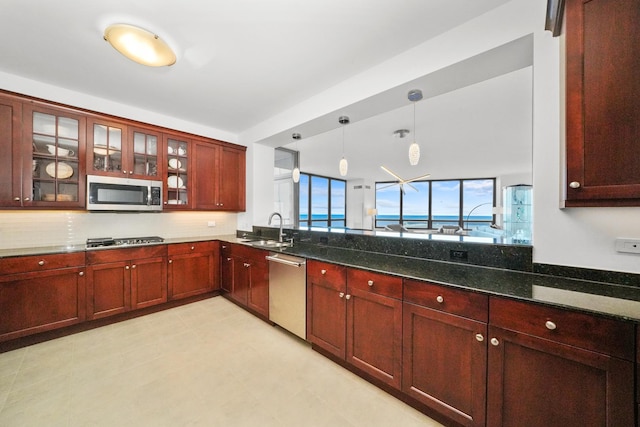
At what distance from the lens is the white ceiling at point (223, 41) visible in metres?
1.62

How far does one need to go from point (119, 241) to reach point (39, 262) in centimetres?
72

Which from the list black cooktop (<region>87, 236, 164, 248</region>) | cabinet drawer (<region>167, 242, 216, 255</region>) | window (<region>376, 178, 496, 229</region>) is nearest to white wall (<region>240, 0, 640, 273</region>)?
cabinet drawer (<region>167, 242, 216, 255</region>)

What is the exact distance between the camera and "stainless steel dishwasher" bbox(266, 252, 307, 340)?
2.26 metres

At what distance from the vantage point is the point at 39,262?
228cm

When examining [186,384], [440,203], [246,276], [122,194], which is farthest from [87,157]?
[440,203]

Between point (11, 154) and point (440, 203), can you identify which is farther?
point (440, 203)

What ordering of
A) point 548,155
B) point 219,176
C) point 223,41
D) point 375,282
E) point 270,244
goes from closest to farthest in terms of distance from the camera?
point 548,155 < point 375,282 < point 223,41 < point 270,244 < point 219,176

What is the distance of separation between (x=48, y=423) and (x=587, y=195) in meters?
3.15

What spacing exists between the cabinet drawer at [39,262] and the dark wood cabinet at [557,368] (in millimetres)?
3604

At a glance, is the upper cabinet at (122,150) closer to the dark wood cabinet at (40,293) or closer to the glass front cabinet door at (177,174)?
the glass front cabinet door at (177,174)

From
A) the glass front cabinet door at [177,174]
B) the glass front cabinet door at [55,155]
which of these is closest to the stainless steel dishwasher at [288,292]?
the glass front cabinet door at [177,174]

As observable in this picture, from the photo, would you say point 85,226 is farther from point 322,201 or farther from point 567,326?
point 322,201

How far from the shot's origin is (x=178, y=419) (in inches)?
58.2

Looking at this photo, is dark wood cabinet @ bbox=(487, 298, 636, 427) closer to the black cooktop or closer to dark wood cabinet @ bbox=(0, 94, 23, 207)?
the black cooktop
